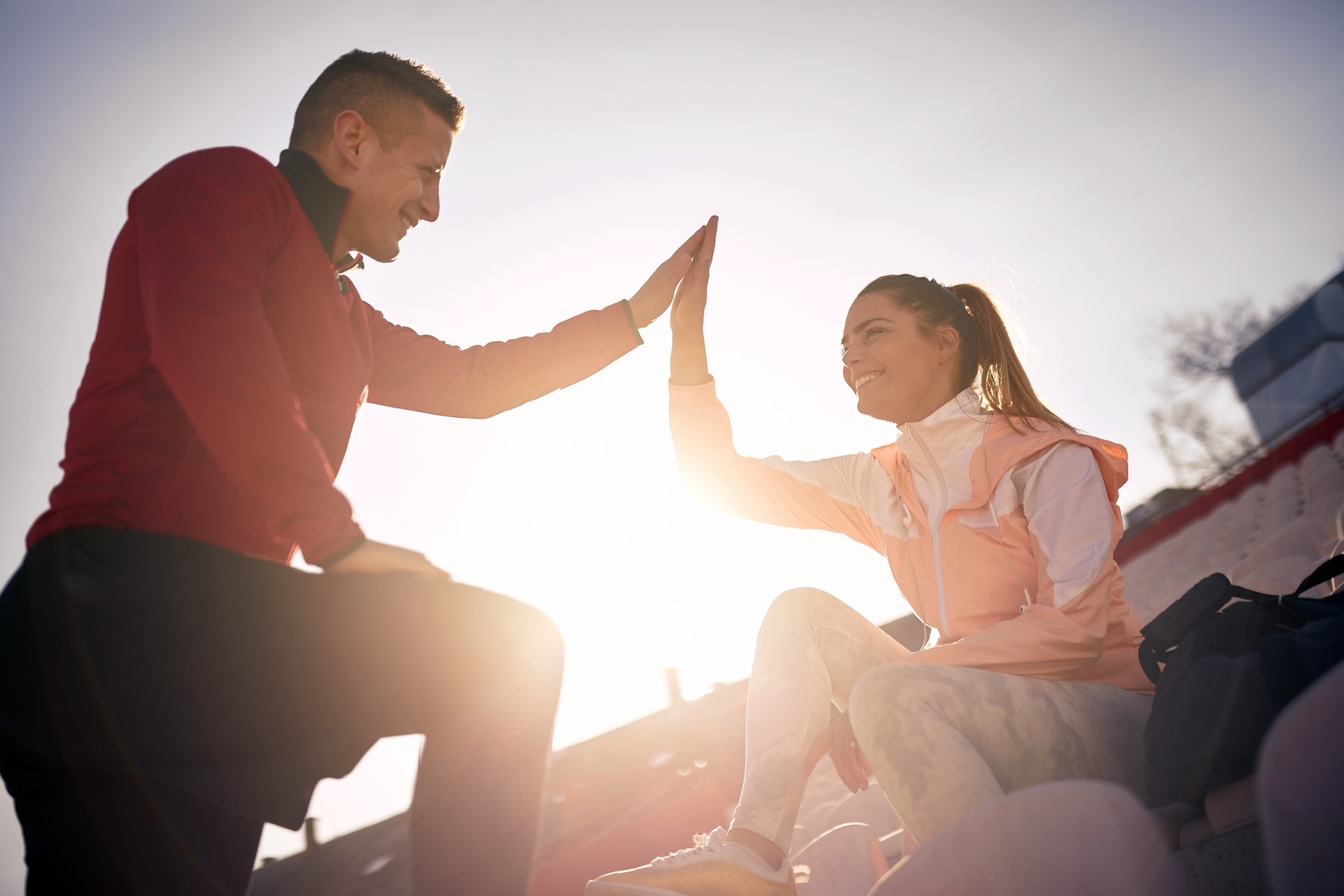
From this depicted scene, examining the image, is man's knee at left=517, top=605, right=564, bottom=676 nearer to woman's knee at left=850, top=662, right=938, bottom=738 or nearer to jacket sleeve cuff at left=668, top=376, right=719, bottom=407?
woman's knee at left=850, top=662, right=938, bottom=738

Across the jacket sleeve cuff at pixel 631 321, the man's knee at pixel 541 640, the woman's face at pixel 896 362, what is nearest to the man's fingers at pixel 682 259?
the jacket sleeve cuff at pixel 631 321

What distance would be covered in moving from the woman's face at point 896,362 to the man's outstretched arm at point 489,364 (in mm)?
719

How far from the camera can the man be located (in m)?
0.90

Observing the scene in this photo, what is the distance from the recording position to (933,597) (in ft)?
6.62

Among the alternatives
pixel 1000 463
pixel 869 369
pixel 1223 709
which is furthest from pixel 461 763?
pixel 869 369

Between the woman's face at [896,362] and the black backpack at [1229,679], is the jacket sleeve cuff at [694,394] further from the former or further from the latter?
the black backpack at [1229,679]

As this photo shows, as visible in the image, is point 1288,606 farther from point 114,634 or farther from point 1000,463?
point 114,634

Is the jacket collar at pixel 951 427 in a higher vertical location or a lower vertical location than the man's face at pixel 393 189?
lower

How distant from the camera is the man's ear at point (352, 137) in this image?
1.41 meters

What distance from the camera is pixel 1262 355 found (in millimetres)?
18719

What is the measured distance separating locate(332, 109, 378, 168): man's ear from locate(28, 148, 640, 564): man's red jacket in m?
0.11

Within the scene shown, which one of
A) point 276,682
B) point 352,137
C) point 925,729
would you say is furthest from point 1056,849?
point 352,137

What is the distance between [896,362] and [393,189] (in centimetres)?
148

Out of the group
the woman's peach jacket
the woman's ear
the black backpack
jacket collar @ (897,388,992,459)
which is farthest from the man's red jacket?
the woman's ear
